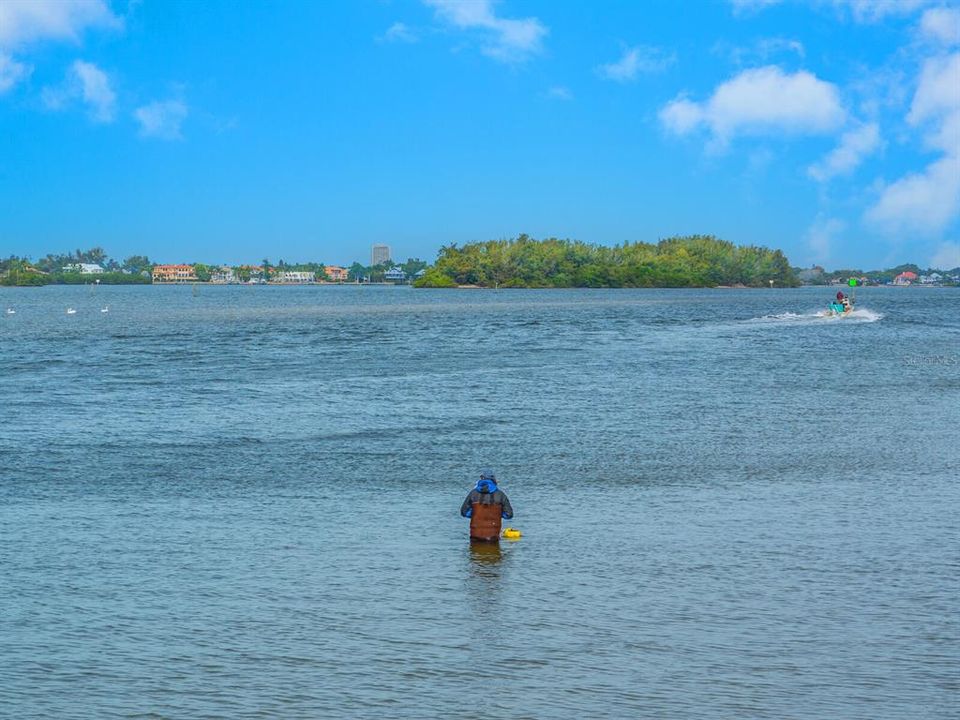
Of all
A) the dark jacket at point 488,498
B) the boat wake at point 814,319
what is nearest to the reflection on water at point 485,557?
the dark jacket at point 488,498

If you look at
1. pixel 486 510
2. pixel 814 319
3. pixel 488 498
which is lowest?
pixel 486 510

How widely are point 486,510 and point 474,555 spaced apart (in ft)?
2.95

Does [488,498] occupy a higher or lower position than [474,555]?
higher

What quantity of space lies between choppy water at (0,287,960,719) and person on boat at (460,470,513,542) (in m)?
0.46

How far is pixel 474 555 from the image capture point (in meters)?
22.8

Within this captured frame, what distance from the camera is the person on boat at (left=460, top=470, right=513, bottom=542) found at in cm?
2306

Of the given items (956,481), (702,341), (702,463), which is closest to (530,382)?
(702,463)

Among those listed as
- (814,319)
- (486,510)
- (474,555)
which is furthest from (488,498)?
(814,319)

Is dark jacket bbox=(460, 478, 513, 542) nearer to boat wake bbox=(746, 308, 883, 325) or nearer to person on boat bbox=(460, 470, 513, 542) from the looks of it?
person on boat bbox=(460, 470, 513, 542)

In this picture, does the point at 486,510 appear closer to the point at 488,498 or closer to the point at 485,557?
the point at 488,498

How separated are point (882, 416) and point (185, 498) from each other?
2669cm

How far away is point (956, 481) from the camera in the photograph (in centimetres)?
3048

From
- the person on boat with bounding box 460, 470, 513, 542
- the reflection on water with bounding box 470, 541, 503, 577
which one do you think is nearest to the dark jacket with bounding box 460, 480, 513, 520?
the person on boat with bounding box 460, 470, 513, 542

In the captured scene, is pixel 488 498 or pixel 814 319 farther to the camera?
pixel 814 319
